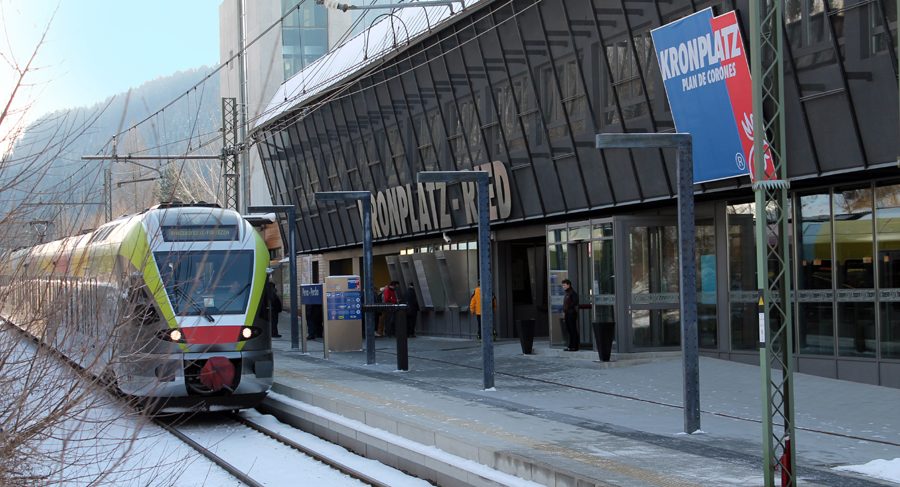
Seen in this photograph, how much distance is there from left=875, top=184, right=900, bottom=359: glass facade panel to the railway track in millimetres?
9564

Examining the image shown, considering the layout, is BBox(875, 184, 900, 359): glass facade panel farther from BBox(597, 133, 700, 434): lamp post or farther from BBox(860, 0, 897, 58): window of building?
BBox(597, 133, 700, 434): lamp post

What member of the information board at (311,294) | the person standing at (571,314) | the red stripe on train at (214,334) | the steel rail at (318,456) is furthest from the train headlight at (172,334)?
the information board at (311,294)

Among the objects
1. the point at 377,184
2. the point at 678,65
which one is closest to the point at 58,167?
the point at 678,65

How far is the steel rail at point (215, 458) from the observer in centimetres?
1277

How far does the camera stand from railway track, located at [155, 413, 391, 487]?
12961 millimetres

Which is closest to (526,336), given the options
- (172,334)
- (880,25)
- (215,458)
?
(880,25)

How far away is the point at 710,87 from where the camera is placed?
69.0ft

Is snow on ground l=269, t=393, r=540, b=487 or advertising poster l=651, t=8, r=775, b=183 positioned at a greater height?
advertising poster l=651, t=8, r=775, b=183

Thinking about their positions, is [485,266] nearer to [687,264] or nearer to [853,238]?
[687,264]

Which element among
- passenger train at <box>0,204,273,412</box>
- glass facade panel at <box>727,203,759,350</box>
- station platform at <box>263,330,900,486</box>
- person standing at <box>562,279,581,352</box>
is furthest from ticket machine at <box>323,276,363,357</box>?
passenger train at <box>0,204,273,412</box>

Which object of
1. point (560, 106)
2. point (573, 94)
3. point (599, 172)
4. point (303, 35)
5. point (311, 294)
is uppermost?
point (303, 35)

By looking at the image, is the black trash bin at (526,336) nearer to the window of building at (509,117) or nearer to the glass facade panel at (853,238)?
the window of building at (509,117)

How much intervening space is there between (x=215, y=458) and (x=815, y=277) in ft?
36.5

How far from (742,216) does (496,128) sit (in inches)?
344
